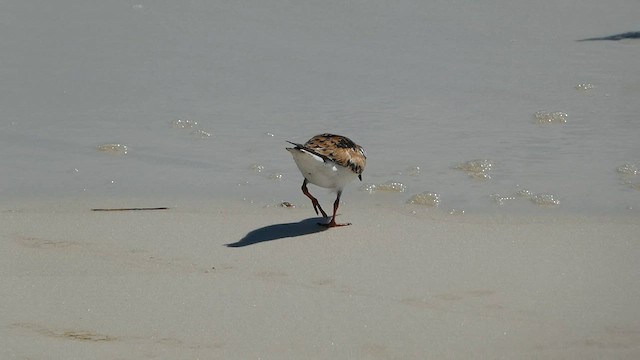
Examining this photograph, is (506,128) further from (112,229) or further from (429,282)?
(112,229)

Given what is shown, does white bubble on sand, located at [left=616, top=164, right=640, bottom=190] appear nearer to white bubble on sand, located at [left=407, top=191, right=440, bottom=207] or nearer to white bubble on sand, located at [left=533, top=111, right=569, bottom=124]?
white bubble on sand, located at [left=533, top=111, right=569, bottom=124]

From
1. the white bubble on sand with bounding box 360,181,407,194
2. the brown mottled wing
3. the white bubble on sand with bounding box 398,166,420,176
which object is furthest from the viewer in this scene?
the white bubble on sand with bounding box 398,166,420,176

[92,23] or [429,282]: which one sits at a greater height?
[92,23]

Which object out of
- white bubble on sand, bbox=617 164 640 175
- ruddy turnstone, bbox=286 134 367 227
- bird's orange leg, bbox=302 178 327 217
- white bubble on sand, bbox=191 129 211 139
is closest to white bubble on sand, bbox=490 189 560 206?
white bubble on sand, bbox=617 164 640 175

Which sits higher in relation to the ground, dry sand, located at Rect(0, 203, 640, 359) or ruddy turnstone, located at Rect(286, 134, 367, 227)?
ruddy turnstone, located at Rect(286, 134, 367, 227)

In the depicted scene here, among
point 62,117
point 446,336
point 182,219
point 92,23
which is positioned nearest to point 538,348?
point 446,336

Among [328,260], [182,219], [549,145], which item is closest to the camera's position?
[328,260]

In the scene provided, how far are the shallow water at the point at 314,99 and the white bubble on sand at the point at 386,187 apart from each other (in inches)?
1.8

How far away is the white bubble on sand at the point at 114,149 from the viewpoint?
821cm

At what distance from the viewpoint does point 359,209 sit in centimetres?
738

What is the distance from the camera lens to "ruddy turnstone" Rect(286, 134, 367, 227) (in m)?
6.86

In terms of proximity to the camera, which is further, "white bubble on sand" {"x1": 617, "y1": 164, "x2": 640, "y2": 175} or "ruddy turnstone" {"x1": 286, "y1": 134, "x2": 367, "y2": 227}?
"white bubble on sand" {"x1": 617, "y1": 164, "x2": 640, "y2": 175}

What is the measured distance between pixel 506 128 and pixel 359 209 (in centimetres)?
223

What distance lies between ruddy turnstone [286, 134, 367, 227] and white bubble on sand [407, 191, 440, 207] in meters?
0.45
